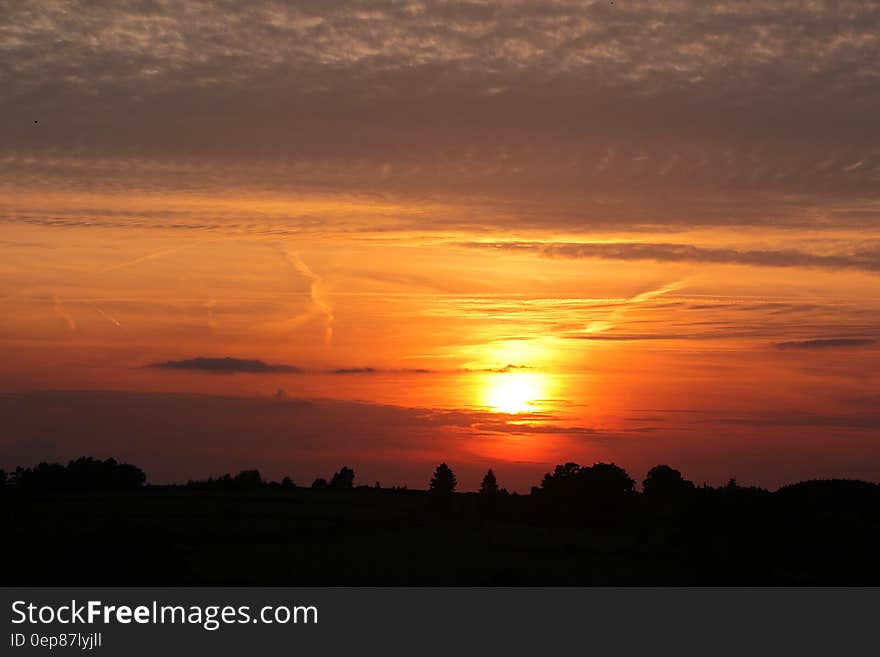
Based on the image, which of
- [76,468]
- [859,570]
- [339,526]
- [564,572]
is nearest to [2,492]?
[339,526]

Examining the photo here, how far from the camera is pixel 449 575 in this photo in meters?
68.6

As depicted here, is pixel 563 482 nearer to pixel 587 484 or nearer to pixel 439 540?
pixel 587 484

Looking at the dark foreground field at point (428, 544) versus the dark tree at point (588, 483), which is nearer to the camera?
the dark foreground field at point (428, 544)

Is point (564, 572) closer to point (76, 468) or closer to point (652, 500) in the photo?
point (652, 500)

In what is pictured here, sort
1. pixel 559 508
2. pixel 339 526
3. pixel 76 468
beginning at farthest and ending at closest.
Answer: pixel 76 468
pixel 559 508
pixel 339 526

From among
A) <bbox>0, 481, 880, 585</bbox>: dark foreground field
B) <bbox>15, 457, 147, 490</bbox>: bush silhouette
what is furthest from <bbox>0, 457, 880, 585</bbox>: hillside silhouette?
<bbox>15, 457, 147, 490</bbox>: bush silhouette

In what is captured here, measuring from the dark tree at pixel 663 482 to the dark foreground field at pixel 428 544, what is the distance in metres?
26.8

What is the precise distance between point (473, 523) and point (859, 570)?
1817 inches

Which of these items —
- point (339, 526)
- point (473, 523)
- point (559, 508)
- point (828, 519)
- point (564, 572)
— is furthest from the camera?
point (559, 508)

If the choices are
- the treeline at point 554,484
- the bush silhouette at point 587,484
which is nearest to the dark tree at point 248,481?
the treeline at point 554,484

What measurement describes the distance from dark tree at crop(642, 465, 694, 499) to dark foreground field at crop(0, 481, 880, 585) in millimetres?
26754

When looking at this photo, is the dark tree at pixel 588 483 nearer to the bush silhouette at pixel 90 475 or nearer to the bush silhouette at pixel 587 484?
the bush silhouette at pixel 587 484

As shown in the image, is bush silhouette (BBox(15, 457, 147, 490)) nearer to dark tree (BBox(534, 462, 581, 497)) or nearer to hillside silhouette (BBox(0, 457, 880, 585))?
hillside silhouette (BBox(0, 457, 880, 585))

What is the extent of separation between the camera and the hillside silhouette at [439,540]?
6378cm
